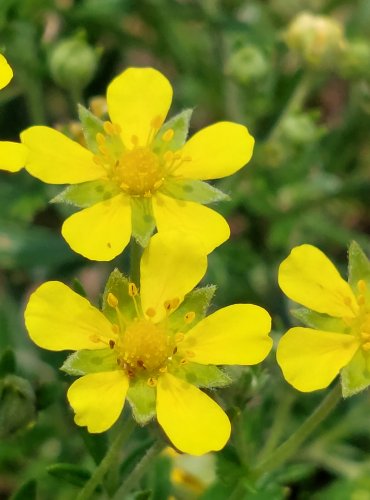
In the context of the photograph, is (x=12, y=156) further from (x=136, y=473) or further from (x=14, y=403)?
(x=136, y=473)

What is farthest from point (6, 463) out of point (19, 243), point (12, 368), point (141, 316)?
point (141, 316)

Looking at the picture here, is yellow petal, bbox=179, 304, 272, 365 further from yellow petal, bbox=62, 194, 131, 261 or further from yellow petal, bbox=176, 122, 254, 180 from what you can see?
yellow petal, bbox=176, 122, 254, 180

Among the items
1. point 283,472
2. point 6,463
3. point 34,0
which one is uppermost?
point 34,0

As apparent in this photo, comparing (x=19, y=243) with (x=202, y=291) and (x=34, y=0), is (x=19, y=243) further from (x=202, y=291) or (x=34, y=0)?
(x=202, y=291)

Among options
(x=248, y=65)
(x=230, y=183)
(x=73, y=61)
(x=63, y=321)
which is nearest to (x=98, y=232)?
(x=63, y=321)

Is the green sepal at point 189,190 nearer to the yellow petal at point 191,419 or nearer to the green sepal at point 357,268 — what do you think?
the green sepal at point 357,268
